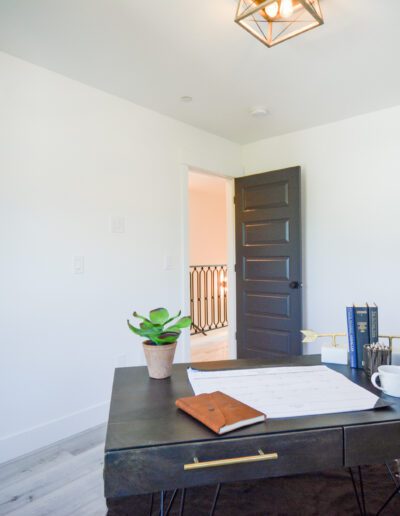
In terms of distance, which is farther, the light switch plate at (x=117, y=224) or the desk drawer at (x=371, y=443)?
the light switch plate at (x=117, y=224)

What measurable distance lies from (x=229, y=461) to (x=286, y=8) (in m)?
1.93

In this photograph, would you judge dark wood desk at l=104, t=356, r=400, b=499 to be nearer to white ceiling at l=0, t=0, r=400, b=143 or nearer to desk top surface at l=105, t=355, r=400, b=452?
desk top surface at l=105, t=355, r=400, b=452

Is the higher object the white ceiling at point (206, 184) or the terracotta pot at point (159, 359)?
the white ceiling at point (206, 184)

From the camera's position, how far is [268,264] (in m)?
3.59

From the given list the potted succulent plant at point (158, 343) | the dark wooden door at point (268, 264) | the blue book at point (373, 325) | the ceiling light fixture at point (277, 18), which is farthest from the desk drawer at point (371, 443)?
the dark wooden door at point (268, 264)

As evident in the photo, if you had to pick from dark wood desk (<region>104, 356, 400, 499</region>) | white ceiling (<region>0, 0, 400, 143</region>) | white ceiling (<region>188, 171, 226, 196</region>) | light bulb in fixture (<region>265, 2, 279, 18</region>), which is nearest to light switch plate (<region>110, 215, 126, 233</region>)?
white ceiling (<region>0, 0, 400, 143</region>)

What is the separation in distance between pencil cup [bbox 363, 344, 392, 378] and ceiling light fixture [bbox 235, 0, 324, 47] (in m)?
1.43

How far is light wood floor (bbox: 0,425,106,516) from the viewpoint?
1.68m

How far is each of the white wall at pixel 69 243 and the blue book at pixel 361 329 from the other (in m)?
1.87

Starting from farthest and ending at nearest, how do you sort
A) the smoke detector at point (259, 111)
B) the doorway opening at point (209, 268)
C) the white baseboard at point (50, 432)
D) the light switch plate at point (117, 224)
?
1. the doorway opening at point (209, 268)
2. the smoke detector at point (259, 111)
3. the light switch plate at point (117, 224)
4. the white baseboard at point (50, 432)

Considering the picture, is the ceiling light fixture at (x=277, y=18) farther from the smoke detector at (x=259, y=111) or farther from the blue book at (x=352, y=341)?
the blue book at (x=352, y=341)

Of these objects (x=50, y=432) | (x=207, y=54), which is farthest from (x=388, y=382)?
(x=50, y=432)

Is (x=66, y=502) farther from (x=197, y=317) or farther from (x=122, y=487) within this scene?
(x=197, y=317)

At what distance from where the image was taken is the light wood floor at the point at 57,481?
168 centimetres
